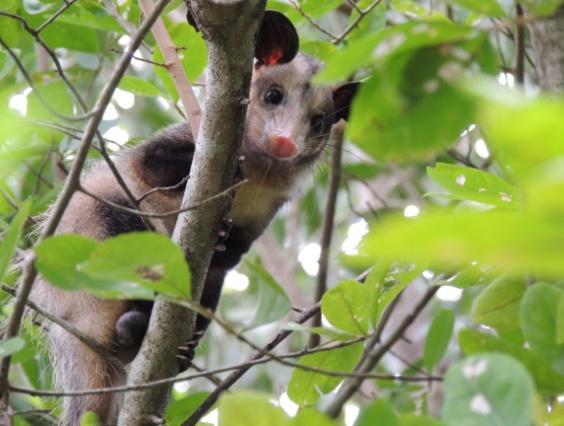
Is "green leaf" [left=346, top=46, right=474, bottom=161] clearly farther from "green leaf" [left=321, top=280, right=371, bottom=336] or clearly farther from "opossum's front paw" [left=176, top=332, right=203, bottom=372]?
"opossum's front paw" [left=176, top=332, right=203, bottom=372]

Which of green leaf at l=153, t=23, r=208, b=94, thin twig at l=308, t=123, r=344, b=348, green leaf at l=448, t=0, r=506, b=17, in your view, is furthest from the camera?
thin twig at l=308, t=123, r=344, b=348

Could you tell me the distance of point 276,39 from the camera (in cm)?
270

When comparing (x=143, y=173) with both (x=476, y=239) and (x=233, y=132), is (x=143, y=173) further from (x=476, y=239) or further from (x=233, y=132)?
(x=476, y=239)

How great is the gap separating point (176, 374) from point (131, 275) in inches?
37.6

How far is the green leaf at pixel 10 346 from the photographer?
1.50m

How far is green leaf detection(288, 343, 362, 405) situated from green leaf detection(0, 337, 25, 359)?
0.86 m

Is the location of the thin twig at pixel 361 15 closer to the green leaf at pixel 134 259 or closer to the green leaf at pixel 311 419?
the green leaf at pixel 134 259

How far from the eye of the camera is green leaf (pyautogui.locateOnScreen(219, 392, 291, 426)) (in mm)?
1021

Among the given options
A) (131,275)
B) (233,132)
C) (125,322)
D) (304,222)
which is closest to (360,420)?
(131,275)

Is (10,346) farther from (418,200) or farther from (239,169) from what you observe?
(418,200)

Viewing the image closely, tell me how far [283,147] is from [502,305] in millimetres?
1087

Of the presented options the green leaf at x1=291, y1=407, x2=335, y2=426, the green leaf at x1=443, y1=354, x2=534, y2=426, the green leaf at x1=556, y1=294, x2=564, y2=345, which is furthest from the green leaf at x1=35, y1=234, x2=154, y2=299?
the green leaf at x1=556, y1=294, x2=564, y2=345

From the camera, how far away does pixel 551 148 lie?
0.65m

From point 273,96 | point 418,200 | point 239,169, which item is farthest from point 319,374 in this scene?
point 418,200
